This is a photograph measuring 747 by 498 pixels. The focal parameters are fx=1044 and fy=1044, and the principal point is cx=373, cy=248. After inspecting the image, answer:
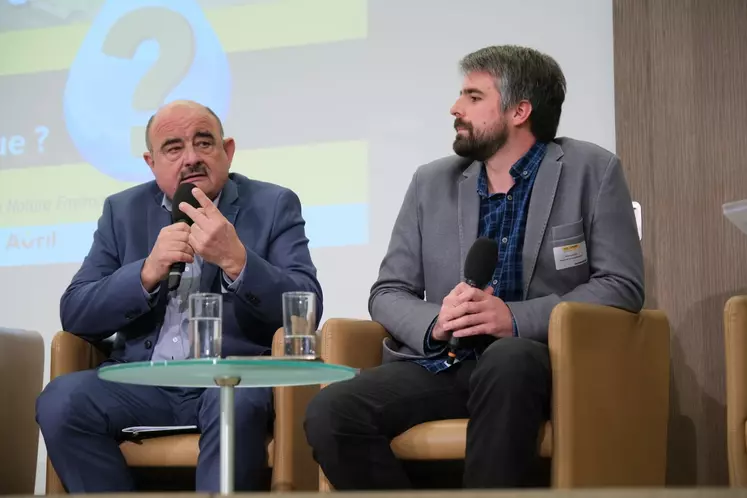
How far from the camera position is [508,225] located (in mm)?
2840

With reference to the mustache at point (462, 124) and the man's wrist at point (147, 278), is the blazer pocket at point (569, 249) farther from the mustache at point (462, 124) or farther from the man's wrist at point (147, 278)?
the man's wrist at point (147, 278)

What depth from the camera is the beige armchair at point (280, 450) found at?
2678 mm

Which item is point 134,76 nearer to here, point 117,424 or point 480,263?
point 117,424

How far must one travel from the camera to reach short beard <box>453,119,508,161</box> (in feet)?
9.66

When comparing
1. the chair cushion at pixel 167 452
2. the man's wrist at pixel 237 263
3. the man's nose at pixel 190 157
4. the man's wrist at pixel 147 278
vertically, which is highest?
the man's nose at pixel 190 157

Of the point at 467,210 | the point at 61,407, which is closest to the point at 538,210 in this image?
the point at 467,210

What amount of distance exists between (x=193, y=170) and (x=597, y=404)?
52.4 inches

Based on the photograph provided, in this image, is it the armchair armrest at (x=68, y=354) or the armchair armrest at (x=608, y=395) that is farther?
the armchair armrest at (x=68, y=354)

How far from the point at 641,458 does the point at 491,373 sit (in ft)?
1.64

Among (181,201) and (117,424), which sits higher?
(181,201)

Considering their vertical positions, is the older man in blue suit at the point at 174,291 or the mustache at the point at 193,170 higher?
the mustache at the point at 193,170

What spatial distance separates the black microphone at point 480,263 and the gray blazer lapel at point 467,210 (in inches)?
11.1

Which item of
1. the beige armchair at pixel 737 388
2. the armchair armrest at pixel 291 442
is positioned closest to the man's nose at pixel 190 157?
the armchair armrest at pixel 291 442

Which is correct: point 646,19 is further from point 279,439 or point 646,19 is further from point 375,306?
point 279,439
